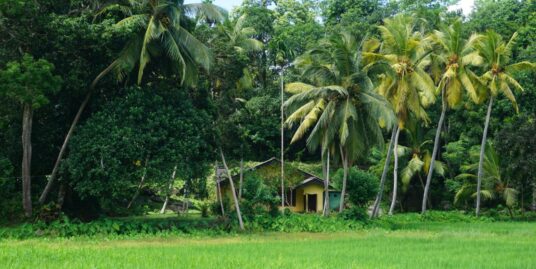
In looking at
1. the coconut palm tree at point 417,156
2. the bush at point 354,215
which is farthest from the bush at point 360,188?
the bush at point 354,215

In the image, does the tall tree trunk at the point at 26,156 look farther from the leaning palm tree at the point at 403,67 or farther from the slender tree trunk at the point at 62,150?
the leaning palm tree at the point at 403,67

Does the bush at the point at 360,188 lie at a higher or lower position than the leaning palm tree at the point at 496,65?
lower

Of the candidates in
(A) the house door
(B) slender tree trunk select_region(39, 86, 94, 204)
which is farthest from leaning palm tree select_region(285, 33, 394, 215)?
(A) the house door

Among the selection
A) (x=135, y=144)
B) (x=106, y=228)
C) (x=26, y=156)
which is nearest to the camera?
(x=106, y=228)

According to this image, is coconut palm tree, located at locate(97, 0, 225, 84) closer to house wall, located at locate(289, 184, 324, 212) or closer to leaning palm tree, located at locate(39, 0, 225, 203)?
leaning palm tree, located at locate(39, 0, 225, 203)

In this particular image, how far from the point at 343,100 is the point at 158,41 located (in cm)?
798

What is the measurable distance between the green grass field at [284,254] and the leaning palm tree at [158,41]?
5386 mm

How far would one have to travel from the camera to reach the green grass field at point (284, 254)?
11570mm

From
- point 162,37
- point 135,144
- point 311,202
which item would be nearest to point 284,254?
point 135,144

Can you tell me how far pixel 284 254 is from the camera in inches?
547

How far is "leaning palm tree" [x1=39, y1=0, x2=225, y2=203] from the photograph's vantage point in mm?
19312

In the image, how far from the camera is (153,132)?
1969 centimetres

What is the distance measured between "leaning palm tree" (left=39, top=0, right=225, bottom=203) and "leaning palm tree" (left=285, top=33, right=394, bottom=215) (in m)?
5.48

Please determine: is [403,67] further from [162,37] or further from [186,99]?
[162,37]
